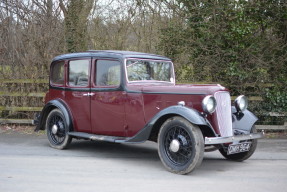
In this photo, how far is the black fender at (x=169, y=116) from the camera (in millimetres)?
5471

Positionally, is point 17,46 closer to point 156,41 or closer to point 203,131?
point 156,41

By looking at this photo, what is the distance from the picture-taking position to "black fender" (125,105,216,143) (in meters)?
5.47

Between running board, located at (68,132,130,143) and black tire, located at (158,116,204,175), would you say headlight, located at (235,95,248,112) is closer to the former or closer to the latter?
black tire, located at (158,116,204,175)

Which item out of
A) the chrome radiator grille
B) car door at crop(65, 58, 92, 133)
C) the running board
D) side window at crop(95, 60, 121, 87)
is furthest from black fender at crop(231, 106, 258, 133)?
car door at crop(65, 58, 92, 133)

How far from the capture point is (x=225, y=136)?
575 centimetres

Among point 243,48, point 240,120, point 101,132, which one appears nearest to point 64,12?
point 243,48

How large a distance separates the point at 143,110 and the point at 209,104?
4.04 feet

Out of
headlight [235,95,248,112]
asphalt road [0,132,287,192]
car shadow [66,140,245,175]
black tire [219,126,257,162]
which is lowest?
car shadow [66,140,245,175]

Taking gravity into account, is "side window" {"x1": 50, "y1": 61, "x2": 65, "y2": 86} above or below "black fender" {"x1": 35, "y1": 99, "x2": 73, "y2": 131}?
above

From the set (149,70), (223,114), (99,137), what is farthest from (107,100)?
(223,114)

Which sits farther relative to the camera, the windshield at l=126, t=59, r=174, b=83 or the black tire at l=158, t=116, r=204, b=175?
the windshield at l=126, t=59, r=174, b=83

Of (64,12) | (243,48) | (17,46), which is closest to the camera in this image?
(243,48)

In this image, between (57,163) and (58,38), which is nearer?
(57,163)

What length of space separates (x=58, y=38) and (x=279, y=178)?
9.09 meters
